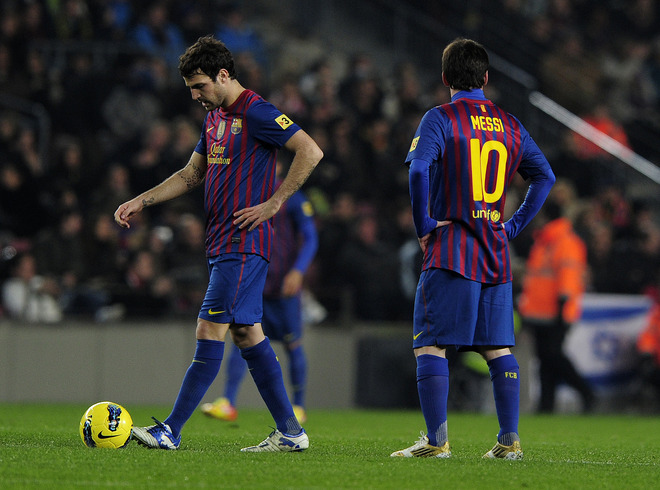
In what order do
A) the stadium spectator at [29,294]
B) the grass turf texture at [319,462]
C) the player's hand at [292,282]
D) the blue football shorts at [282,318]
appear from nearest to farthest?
the grass turf texture at [319,462]
the player's hand at [292,282]
the blue football shorts at [282,318]
the stadium spectator at [29,294]

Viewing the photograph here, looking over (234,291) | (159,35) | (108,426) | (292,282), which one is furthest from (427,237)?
(159,35)

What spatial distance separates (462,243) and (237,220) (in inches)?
44.1

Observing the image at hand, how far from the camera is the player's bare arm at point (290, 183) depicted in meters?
5.65

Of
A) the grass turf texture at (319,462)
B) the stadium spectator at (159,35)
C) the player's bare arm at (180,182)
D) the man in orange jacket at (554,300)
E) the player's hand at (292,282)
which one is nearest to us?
the grass turf texture at (319,462)

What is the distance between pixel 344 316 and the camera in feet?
40.7

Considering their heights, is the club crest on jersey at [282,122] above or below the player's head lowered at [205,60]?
below

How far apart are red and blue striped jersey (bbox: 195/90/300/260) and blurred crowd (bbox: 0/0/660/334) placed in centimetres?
622

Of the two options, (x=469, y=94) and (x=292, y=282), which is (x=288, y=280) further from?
(x=469, y=94)

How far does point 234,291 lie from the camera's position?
5590mm

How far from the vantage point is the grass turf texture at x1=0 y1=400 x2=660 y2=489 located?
14.9ft

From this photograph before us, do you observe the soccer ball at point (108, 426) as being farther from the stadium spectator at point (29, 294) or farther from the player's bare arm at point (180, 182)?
the stadium spectator at point (29, 294)

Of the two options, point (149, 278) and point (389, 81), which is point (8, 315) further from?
point (389, 81)

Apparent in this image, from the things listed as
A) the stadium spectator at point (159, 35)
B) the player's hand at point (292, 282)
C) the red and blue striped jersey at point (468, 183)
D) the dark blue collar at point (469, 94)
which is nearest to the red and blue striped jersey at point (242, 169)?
the red and blue striped jersey at point (468, 183)

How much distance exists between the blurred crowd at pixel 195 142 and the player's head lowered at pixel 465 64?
6.61 m
